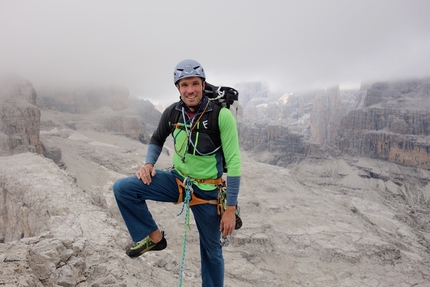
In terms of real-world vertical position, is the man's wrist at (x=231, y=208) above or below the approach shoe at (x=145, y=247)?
above

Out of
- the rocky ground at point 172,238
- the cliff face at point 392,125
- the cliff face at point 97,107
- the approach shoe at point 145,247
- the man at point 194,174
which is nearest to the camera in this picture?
the man at point 194,174

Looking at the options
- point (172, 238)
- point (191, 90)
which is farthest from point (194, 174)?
point (172, 238)

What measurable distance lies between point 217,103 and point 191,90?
0.45 m

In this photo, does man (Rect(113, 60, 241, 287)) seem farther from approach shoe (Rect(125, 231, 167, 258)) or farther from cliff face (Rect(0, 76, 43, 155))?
cliff face (Rect(0, 76, 43, 155))

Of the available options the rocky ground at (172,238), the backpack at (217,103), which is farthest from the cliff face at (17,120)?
the backpack at (217,103)

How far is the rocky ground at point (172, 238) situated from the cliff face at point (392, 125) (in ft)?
210

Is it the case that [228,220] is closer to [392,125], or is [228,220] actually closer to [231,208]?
[231,208]

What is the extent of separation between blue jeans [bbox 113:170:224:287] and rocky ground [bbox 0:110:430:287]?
4.63ft

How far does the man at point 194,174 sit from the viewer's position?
399 cm

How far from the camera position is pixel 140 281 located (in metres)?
5.39

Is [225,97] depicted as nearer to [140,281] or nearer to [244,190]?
[140,281]

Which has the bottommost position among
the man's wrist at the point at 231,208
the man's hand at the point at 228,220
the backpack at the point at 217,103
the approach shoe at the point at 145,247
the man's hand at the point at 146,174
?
the approach shoe at the point at 145,247

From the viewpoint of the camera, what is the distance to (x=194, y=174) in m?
4.22

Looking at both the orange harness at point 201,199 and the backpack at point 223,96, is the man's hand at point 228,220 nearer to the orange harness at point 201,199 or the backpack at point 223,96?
the orange harness at point 201,199
